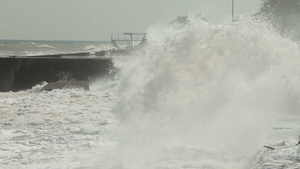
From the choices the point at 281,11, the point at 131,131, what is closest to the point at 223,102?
the point at 131,131

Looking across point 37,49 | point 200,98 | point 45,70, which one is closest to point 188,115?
point 200,98

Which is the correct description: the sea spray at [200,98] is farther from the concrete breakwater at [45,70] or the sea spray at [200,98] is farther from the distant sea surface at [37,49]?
the distant sea surface at [37,49]

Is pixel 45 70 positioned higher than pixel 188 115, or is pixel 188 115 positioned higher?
pixel 45 70

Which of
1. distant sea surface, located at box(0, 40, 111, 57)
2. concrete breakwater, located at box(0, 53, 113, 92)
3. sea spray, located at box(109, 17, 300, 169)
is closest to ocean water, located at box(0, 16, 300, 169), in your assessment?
sea spray, located at box(109, 17, 300, 169)

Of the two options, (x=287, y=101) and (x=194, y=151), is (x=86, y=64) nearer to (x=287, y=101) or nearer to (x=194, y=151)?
(x=287, y=101)

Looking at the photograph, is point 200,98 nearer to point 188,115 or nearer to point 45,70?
point 188,115

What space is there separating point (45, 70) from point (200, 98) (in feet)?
40.0

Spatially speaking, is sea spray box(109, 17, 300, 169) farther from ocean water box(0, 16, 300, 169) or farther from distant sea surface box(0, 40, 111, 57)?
distant sea surface box(0, 40, 111, 57)

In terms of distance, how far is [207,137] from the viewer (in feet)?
23.0

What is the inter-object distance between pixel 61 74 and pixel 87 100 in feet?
20.1

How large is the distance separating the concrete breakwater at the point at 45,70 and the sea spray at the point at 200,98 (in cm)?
1024

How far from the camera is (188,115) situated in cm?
755

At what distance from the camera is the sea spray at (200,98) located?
6.27 m

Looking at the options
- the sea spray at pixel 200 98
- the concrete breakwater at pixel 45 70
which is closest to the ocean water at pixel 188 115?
the sea spray at pixel 200 98
